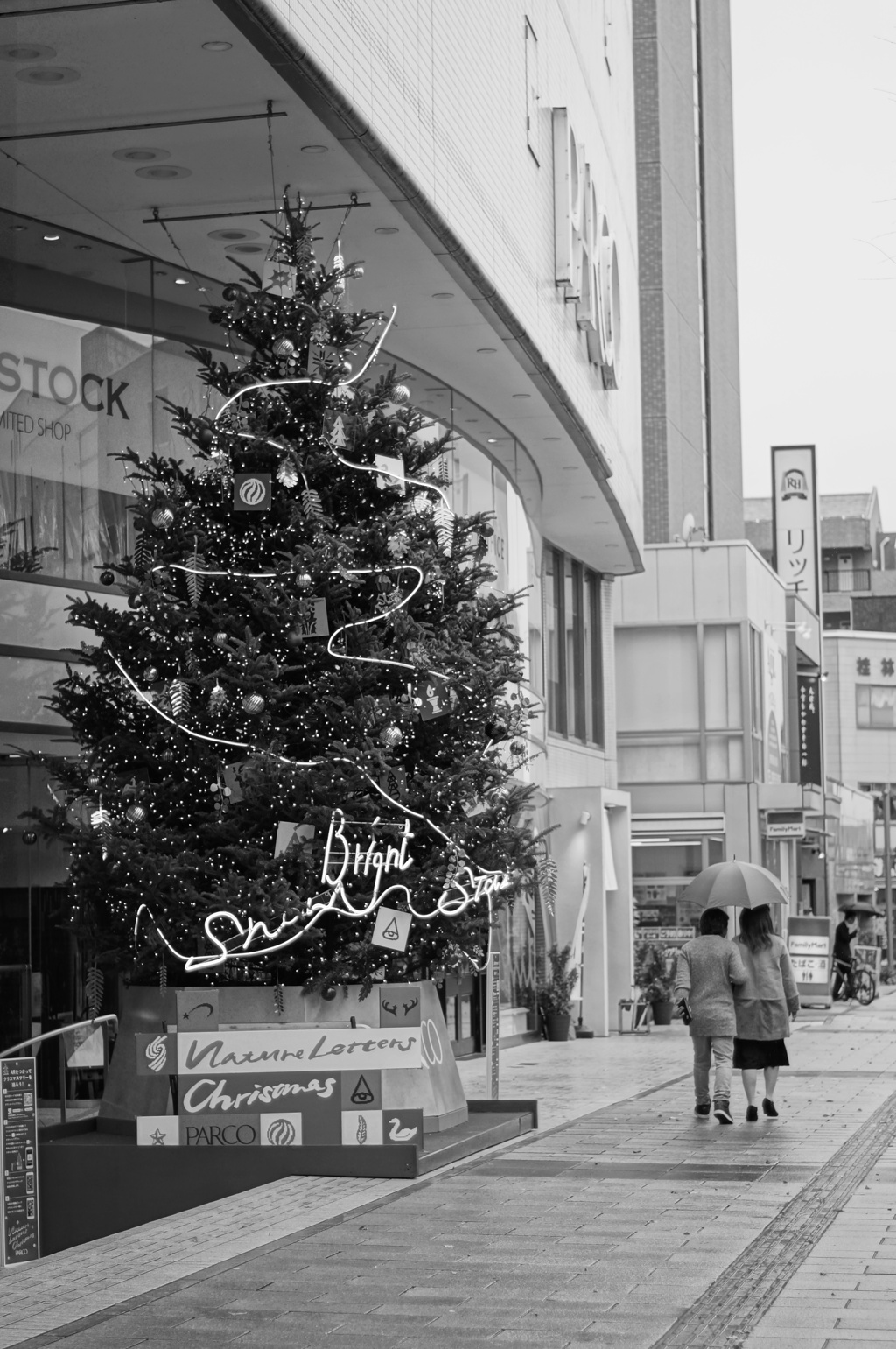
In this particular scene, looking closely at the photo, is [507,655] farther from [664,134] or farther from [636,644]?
[664,134]

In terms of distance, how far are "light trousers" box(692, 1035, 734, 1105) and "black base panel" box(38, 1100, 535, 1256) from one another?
3634mm

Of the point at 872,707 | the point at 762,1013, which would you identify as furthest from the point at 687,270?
the point at 762,1013

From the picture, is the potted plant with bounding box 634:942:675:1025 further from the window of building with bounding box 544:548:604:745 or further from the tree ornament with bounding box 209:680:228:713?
the tree ornament with bounding box 209:680:228:713

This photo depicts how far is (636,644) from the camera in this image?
124ft

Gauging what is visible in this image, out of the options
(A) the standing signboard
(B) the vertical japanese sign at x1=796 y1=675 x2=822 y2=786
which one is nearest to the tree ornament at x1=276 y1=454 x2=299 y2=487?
(A) the standing signboard

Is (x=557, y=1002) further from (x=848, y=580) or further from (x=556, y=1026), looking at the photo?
(x=848, y=580)

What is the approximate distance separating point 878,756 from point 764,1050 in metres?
63.0

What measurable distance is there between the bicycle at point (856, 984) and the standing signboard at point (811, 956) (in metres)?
0.28

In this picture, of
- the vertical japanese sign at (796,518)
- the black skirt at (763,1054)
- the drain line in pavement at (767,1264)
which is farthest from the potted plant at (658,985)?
the vertical japanese sign at (796,518)

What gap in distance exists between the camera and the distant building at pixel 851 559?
101250 mm

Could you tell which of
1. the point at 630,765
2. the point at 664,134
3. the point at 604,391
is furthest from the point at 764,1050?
the point at 664,134

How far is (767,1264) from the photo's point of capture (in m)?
8.42

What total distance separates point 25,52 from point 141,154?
198 cm

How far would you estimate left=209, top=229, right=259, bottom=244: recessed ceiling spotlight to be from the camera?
14945mm
